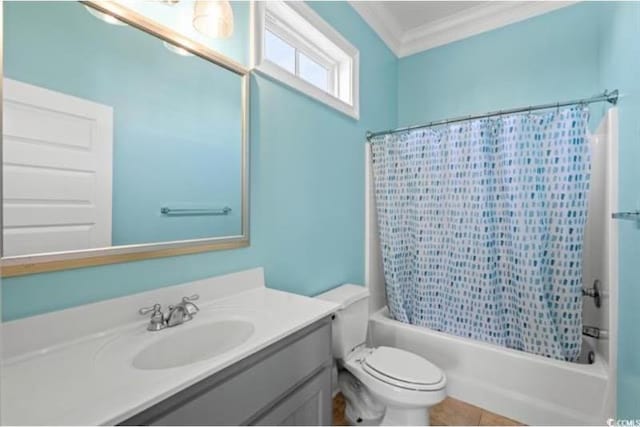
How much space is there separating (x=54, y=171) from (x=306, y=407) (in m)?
1.10

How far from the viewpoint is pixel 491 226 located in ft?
5.82

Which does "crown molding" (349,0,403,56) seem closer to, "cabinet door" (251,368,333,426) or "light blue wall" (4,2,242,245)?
"light blue wall" (4,2,242,245)

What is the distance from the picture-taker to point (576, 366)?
1.54 metres

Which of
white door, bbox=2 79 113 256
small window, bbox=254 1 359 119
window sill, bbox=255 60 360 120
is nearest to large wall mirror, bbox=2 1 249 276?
white door, bbox=2 79 113 256

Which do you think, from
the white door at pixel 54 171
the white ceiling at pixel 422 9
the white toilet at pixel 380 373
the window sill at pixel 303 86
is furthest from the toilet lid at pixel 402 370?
the white ceiling at pixel 422 9

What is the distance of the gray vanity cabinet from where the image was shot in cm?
66

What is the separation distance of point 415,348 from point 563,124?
1632mm

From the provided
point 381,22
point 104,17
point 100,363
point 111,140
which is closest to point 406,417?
point 100,363

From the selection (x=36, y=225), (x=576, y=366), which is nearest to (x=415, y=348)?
(x=576, y=366)

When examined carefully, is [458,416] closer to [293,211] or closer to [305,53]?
[293,211]

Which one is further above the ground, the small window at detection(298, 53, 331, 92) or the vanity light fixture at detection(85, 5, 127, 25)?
the small window at detection(298, 53, 331, 92)

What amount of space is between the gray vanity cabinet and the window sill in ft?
3.94

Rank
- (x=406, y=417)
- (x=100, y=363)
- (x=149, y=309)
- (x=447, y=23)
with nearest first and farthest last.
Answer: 1. (x=100, y=363)
2. (x=149, y=309)
3. (x=406, y=417)
4. (x=447, y=23)

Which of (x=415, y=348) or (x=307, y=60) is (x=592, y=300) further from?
(x=307, y=60)
